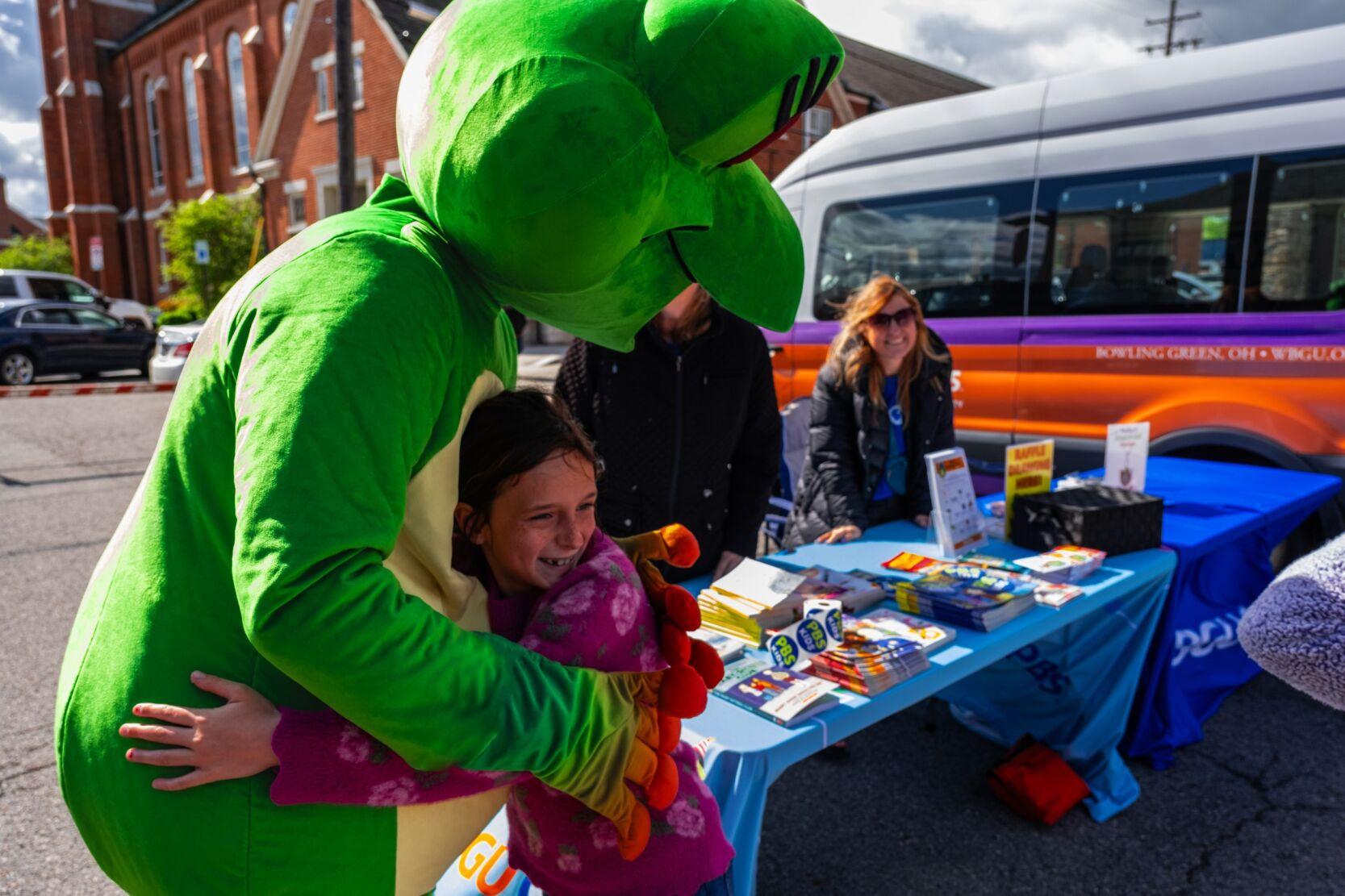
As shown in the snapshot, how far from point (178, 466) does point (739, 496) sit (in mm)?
2064

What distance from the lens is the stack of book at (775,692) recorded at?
172cm

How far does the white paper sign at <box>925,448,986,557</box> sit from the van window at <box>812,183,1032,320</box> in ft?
9.57

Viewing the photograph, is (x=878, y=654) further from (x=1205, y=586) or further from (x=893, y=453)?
(x=1205, y=586)

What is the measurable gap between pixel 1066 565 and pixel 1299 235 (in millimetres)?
3043

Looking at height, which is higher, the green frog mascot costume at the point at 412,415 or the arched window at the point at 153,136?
the arched window at the point at 153,136

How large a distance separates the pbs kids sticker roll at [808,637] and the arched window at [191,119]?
31.2m

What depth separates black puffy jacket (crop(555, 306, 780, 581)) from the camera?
8.66ft

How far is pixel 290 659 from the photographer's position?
2.64ft

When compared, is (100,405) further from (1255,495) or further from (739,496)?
(1255,495)

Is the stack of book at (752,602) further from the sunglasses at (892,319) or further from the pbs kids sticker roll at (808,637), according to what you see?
the sunglasses at (892,319)

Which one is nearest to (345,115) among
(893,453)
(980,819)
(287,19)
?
(893,453)

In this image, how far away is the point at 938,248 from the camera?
5.88 meters

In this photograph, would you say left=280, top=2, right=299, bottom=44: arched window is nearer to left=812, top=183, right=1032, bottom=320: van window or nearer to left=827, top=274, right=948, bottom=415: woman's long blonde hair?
left=812, top=183, right=1032, bottom=320: van window

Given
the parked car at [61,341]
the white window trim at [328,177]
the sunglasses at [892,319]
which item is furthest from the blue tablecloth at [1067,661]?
the white window trim at [328,177]
